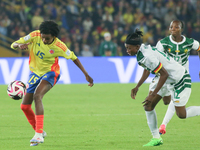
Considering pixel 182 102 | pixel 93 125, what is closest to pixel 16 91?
pixel 93 125

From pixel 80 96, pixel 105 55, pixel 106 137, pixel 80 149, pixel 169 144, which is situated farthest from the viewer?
pixel 105 55

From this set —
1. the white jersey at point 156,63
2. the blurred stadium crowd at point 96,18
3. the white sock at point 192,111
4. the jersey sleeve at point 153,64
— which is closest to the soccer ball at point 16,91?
the white jersey at point 156,63

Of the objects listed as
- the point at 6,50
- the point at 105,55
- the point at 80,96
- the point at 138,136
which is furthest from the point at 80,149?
the point at 6,50

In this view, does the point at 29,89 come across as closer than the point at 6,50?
Yes

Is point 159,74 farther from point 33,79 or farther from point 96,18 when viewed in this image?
point 96,18

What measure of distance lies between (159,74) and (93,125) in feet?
7.57

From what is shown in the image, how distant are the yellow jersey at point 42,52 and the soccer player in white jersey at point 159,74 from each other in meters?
1.25

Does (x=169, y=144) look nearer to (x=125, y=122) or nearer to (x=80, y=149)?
(x=80, y=149)

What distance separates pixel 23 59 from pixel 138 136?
374 inches

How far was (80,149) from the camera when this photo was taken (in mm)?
5426

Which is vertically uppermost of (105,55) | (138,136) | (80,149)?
(80,149)

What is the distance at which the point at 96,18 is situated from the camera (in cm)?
2048

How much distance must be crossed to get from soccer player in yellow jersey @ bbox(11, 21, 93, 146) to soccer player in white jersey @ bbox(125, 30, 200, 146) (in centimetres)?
108

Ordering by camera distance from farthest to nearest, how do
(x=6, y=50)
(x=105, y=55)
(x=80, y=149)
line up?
(x=6, y=50), (x=105, y=55), (x=80, y=149)
